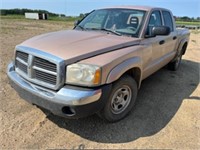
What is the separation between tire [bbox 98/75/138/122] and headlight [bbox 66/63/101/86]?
0.45m

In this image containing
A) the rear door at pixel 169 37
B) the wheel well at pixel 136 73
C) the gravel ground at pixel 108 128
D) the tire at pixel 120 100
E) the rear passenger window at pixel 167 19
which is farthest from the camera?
the rear passenger window at pixel 167 19

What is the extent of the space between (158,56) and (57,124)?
256 centimetres

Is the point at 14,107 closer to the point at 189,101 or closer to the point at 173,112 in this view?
the point at 173,112

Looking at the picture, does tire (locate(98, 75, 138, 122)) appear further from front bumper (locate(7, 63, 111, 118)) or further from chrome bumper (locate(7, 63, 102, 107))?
chrome bumper (locate(7, 63, 102, 107))

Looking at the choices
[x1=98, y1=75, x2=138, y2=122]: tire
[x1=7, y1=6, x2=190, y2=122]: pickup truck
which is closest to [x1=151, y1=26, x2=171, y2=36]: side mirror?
[x1=7, y1=6, x2=190, y2=122]: pickup truck

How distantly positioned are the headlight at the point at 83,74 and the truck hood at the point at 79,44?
0.44 ft

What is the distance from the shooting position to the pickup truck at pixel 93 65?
263 cm

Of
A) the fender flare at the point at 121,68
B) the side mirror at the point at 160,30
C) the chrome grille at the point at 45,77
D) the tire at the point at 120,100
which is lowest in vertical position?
the tire at the point at 120,100

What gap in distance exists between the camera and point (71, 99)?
2531 mm

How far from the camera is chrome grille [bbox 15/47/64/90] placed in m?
2.63

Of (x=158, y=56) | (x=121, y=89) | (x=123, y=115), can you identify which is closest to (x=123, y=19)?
(x=158, y=56)

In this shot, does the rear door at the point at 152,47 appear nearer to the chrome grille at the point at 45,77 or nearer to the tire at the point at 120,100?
the tire at the point at 120,100

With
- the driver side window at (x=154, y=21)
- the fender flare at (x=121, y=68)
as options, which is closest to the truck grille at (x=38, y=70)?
the fender flare at (x=121, y=68)

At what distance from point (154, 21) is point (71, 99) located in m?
2.75
